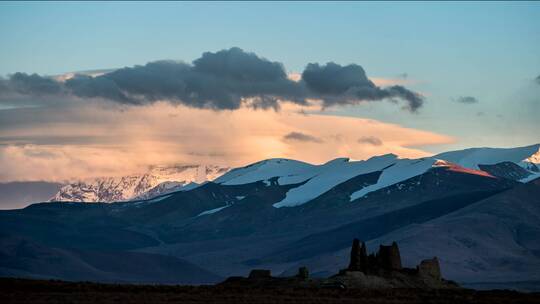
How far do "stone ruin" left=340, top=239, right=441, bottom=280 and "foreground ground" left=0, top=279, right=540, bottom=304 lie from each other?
11.5 metres

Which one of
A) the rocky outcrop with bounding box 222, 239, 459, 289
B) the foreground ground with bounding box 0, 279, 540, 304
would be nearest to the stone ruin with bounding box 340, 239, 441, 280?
the rocky outcrop with bounding box 222, 239, 459, 289

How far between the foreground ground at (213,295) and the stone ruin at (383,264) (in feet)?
37.7

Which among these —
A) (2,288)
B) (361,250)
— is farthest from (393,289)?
(2,288)

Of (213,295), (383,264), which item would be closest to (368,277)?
(383,264)

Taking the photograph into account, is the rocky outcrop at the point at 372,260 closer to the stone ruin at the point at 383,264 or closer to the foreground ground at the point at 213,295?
the stone ruin at the point at 383,264

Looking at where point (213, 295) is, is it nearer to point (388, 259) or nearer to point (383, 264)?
point (383, 264)

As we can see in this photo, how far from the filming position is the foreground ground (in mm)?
107125

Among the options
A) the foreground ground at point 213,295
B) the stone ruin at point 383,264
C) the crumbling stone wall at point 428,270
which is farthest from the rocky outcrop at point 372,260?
the foreground ground at point 213,295

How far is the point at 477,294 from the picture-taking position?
401ft

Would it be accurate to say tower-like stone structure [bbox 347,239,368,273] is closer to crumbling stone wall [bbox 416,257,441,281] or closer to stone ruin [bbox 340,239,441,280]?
stone ruin [bbox 340,239,441,280]

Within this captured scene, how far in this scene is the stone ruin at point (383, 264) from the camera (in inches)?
5497

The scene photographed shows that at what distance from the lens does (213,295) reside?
11350 cm

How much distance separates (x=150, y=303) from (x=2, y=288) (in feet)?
67.3

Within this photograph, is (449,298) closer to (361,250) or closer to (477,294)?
(477,294)
